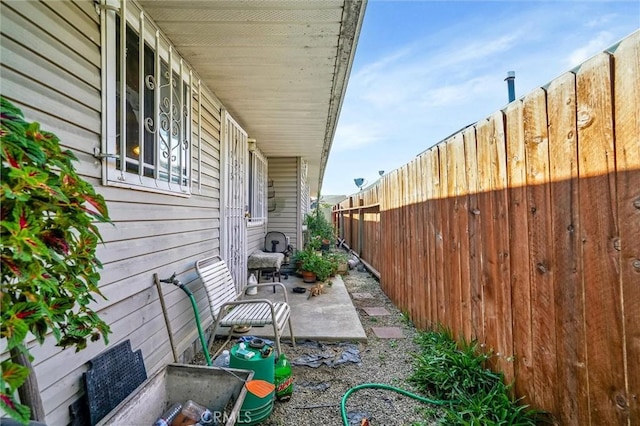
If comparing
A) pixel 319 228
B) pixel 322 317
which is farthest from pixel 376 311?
→ pixel 319 228

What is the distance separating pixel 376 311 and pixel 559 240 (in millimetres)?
2820

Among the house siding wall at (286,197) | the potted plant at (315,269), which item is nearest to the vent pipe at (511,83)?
the potted plant at (315,269)

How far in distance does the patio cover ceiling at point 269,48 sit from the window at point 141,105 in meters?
0.19

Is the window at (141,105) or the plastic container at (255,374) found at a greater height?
the window at (141,105)

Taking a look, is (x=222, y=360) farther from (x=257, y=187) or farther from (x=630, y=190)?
(x=257, y=187)

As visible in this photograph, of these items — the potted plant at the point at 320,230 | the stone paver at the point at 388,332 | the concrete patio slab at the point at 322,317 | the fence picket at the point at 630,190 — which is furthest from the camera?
the potted plant at the point at 320,230

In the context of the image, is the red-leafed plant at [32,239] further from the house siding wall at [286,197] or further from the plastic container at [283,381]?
the house siding wall at [286,197]

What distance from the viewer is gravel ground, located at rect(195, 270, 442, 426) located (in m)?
1.93

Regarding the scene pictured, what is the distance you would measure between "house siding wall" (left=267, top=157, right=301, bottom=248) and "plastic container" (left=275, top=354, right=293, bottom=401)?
459 centimetres

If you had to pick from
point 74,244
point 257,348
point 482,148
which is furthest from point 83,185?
point 482,148

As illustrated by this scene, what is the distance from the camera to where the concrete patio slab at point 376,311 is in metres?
3.92

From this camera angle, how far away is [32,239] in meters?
0.73

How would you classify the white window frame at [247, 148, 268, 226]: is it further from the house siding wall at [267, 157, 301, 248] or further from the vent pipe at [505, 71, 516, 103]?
the vent pipe at [505, 71, 516, 103]

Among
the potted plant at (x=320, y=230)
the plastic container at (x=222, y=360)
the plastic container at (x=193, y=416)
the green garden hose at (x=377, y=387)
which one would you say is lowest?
the green garden hose at (x=377, y=387)
